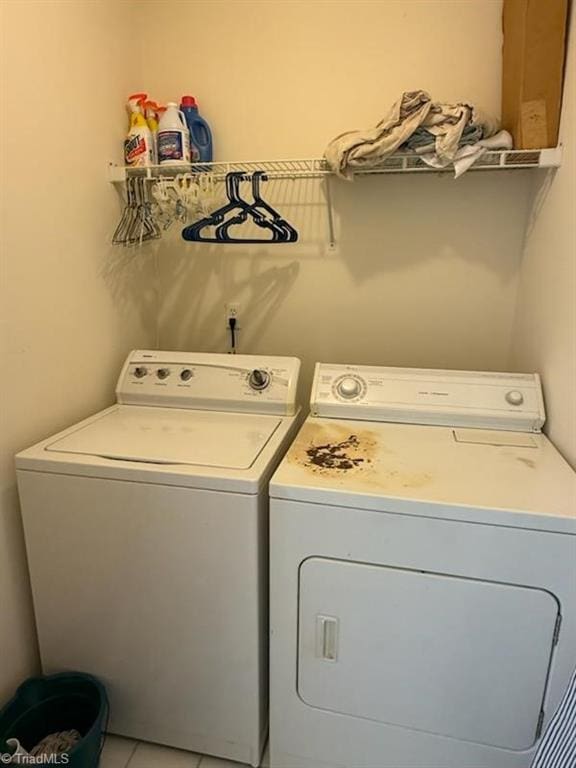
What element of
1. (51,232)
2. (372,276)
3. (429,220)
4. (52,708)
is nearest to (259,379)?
(372,276)

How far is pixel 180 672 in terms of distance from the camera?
1498mm

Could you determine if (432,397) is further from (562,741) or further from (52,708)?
(52,708)

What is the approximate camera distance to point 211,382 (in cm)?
183

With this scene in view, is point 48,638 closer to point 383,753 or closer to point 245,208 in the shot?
point 383,753

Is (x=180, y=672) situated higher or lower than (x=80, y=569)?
lower

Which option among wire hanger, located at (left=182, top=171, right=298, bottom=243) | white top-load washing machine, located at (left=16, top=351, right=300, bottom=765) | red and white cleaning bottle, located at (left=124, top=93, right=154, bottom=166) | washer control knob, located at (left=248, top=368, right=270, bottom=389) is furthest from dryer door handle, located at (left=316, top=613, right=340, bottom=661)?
red and white cleaning bottle, located at (left=124, top=93, right=154, bottom=166)

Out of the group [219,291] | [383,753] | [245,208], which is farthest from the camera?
[219,291]

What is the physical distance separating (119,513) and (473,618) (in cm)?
94

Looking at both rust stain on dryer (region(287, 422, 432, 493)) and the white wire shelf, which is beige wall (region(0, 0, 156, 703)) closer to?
the white wire shelf

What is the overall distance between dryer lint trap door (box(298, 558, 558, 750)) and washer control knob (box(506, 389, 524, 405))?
25.2 inches

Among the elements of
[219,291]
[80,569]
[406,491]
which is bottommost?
[80,569]

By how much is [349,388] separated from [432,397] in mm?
276

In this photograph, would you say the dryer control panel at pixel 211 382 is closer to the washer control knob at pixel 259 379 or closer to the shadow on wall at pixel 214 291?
the washer control knob at pixel 259 379

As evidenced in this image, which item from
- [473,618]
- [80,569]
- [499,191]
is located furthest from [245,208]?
[473,618]
